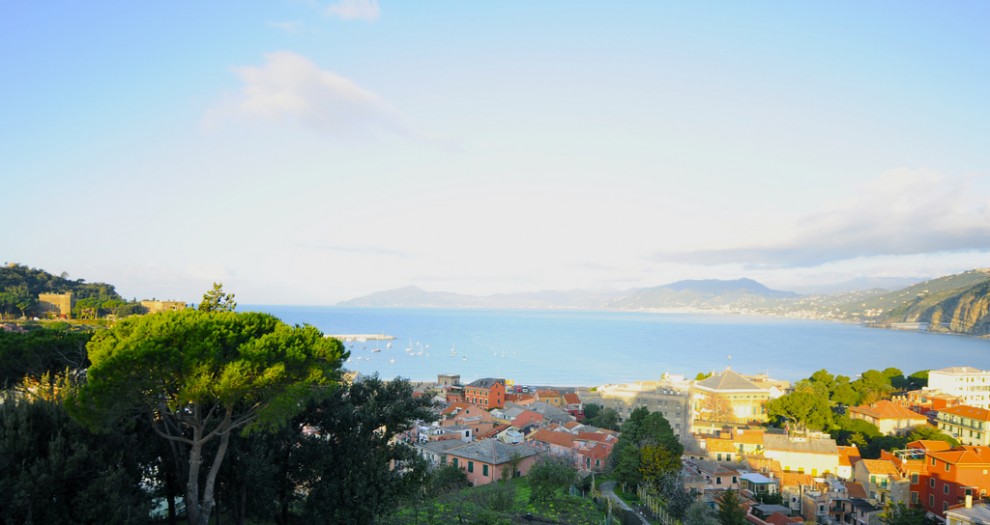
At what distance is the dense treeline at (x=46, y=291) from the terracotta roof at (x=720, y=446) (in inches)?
2196

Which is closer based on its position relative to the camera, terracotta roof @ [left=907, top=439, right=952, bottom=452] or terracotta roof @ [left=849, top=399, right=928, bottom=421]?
terracotta roof @ [left=907, top=439, right=952, bottom=452]

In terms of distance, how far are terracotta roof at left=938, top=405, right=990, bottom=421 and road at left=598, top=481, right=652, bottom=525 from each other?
82.3ft

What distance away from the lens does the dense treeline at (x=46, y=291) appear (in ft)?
192

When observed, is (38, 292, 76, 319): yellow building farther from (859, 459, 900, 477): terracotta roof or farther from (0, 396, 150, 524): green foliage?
(859, 459, 900, 477): terracotta roof

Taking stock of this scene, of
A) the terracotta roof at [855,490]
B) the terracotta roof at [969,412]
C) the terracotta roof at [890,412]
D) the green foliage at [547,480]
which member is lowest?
the terracotta roof at [855,490]

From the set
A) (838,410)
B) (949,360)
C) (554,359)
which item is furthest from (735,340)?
(838,410)

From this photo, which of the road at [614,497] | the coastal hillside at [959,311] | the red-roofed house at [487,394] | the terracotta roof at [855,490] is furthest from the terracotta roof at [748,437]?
the coastal hillside at [959,311]

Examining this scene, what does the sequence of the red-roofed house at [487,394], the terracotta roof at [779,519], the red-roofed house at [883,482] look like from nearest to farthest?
the terracotta roof at [779,519]
the red-roofed house at [883,482]
the red-roofed house at [487,394]

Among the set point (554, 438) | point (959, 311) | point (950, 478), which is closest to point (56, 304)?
point (554, 438)

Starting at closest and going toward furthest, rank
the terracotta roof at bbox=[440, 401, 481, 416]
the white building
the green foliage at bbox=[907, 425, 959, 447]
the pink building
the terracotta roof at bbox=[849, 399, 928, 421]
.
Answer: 1. the pink building
2. the green foliage at bbox=[907, 425, 959, 447]
3. the terracotta roof at bbox=[849, 399, 928, 421]
4. the terracotta roof at bbox=[440, 401, 481, 416]
5. the white building

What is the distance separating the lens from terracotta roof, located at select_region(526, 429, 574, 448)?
32.0m

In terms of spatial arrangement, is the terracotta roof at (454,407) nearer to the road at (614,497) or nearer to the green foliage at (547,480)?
the road at (614,497)

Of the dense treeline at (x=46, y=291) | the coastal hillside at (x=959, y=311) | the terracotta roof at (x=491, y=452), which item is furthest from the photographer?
the coastal hillside at (x=959, y=311)

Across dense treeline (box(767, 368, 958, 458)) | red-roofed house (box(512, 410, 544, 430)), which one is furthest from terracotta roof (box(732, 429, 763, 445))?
red-roofed house (box(512, 410, 544, 430))
